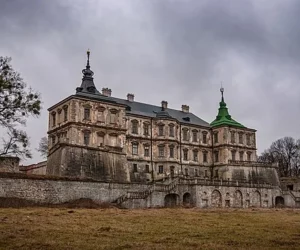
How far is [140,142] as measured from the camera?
56000mm

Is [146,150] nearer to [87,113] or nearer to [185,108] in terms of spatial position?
[87,113]

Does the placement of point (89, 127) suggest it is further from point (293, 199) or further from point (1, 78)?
point (1, 78)

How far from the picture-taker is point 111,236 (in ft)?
55.5

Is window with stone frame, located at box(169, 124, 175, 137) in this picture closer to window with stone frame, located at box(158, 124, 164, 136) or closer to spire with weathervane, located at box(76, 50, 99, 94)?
window with stone frame, located at box(158, 124, 164, 136)

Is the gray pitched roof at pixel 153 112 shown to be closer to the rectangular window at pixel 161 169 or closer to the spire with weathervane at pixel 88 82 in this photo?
the spire with weathervane at pixel 88 82

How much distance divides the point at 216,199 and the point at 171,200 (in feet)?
19.3

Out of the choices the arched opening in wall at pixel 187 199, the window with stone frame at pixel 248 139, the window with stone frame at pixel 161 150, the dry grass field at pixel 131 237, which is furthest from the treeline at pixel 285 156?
the dry grass field at pixel 131 237

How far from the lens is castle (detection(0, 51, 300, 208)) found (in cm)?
4006

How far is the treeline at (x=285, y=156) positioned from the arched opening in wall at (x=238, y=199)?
33725mm

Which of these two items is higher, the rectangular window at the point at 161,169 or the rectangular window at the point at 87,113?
the rectangular window at the point at 87,113

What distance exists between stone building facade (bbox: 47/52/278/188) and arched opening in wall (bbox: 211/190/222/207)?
22.9ft

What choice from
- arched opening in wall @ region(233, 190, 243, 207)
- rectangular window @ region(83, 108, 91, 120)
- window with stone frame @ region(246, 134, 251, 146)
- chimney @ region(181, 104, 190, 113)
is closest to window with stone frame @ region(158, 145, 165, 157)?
arched opening in wall @ region(233, 190, 243, 207)

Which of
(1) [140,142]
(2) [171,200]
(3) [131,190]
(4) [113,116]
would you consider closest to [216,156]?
(1) [140,142]

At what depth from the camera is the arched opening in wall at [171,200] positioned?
144 feet
